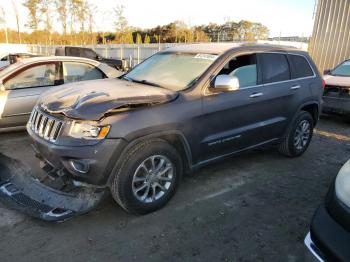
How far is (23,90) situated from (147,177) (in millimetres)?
3610

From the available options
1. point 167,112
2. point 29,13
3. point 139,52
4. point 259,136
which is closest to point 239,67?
point 259,136

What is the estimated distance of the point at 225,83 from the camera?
146 inches

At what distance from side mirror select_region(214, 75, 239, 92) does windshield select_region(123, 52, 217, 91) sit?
0.24 metres

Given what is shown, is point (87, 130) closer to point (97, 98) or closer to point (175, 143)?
point (97, 98)

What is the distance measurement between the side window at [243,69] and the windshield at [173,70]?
275mm

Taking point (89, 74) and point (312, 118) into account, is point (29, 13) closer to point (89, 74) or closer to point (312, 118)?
point (89, 74)

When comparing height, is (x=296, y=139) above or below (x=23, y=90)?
below

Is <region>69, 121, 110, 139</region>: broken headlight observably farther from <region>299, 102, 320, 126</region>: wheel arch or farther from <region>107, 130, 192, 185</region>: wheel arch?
<region>299, 102, 320, 126</region>: wheel arch

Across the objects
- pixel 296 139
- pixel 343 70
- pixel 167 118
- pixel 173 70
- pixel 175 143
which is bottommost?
pixel 296 139

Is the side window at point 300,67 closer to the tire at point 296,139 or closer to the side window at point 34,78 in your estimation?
the tire at point 296,139

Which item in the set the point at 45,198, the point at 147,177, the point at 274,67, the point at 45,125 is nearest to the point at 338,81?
the point at 274,67

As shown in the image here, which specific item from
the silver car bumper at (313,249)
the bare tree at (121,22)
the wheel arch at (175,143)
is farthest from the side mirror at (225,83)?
the bare tree at (121,22)

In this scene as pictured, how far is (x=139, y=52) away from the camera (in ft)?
72.7

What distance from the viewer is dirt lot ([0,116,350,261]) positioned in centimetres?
292
